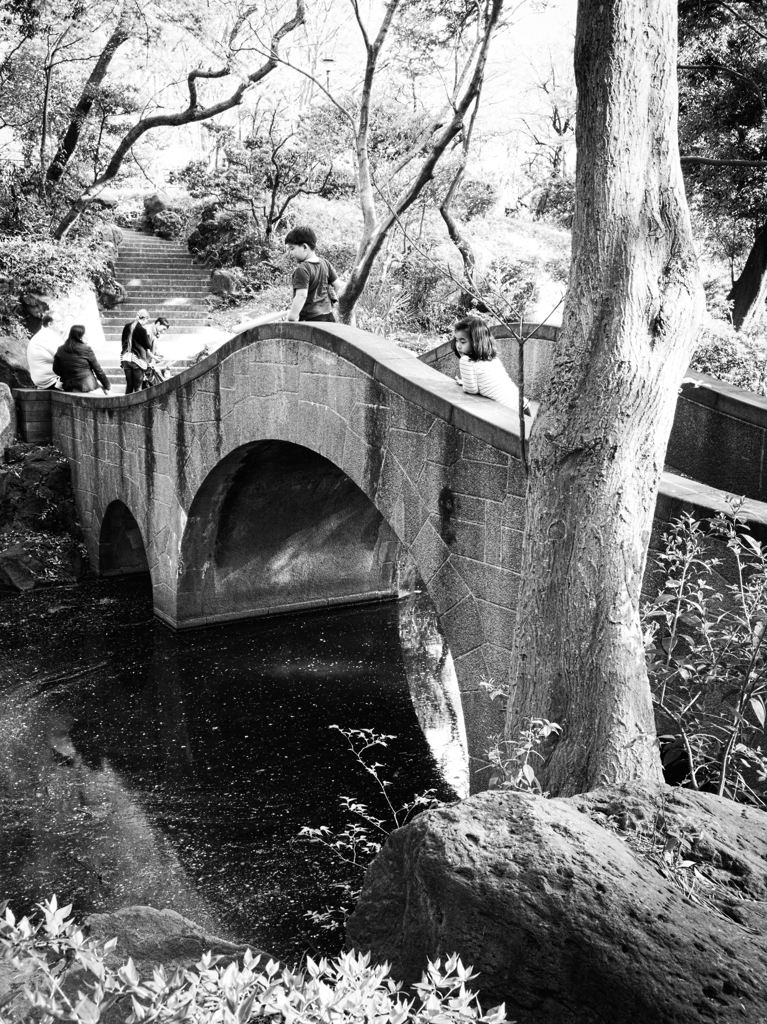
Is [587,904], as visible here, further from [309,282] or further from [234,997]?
[309,282]

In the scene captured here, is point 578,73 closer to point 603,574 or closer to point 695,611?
point 603,574

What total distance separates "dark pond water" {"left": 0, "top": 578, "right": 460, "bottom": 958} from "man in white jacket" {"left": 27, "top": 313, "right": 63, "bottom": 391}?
10.6 feet

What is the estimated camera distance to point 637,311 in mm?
3291

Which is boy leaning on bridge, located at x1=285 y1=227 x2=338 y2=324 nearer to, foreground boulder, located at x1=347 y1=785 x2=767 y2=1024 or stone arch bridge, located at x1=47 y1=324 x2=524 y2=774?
stone arch bridge, located at x1=47 y1=324 x2=524 y2=774

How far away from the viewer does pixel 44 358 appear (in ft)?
41.7

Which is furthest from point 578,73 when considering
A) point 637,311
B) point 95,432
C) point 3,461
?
point 3,461

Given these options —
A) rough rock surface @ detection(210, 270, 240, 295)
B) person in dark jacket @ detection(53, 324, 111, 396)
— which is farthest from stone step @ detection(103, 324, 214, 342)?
person in dark jacket @ detection(53, 324, 111, 396)

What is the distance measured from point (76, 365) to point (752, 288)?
30.1 ft

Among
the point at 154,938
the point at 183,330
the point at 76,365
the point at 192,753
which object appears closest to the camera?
the point at 154,938

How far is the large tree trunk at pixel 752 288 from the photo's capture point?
42.9 feet

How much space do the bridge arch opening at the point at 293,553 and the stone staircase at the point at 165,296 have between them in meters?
7.29

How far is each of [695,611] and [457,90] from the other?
33.6 feet

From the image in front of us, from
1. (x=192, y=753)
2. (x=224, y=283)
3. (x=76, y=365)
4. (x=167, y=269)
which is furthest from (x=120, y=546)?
(x=167, y=269)

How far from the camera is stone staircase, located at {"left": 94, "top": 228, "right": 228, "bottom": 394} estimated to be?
18609mm
